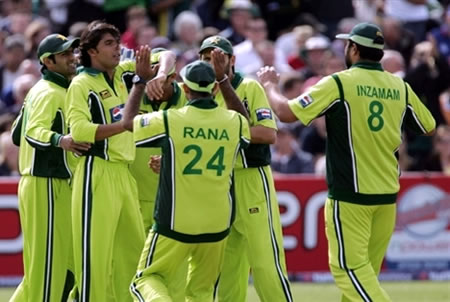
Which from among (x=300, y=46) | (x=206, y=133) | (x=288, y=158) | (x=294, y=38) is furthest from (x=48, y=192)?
(x=294, y=38)

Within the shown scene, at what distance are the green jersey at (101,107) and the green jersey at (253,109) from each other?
2.81 feet

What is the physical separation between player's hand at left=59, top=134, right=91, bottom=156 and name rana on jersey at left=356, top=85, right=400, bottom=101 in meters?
2.28

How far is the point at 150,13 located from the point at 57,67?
916cm

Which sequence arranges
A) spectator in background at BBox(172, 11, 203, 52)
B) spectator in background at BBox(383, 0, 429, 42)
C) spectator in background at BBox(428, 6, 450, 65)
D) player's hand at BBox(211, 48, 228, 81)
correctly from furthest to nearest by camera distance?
spectator in background at BBox(383, 0, 429, 42)
spectator in background at BBox(428, 6, 450, 65)
spectator in background at BBox(172, 11, 203, 52)
player's hand at BBox(211, 48, 228, 81)

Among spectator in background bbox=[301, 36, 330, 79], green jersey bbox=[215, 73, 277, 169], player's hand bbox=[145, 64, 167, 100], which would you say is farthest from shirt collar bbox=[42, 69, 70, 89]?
spectator in background bbox=[301, 36, 330, 79]

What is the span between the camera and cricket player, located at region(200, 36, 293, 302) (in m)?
10.6

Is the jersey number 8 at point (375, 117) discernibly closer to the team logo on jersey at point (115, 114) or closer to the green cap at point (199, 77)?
the green cap at point (199, 77)

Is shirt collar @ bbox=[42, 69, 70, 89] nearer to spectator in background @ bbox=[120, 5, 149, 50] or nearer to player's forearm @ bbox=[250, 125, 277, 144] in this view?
player's forearm @ bbox=[250, 125, 277, 144]

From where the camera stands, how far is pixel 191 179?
31.4 feet

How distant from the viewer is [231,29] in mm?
19438

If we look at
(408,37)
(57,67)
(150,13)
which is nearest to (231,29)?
(150,13)

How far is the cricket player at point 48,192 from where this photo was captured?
35.8 feet

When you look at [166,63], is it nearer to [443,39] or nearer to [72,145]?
[72,145]

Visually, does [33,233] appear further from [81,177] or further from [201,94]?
[201,94]
